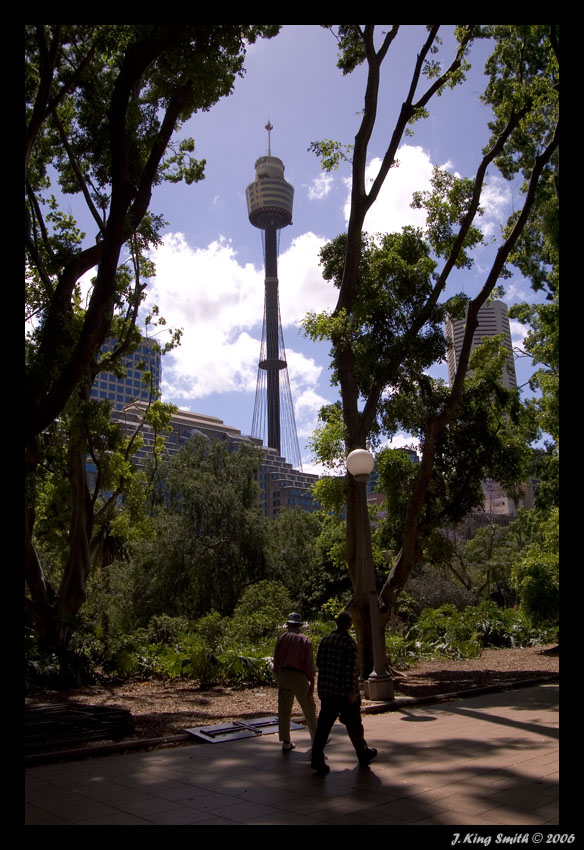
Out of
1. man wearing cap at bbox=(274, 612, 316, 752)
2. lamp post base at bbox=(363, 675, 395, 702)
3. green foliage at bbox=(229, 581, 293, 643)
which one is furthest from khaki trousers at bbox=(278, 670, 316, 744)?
green foliage at bbox=(229, 581, 293, 643)

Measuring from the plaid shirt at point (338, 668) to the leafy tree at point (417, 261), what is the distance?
6192mm

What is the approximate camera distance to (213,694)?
39.2ft

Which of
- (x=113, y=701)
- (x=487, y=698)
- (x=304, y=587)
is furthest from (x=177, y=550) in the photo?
(x=487, y=698)

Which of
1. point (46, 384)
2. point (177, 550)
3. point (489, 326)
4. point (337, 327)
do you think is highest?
point (489, 326)

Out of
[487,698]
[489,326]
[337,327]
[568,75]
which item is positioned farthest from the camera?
[489,326]

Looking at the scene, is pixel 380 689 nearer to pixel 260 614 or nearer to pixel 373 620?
pixel 373 620

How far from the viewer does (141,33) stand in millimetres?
8117

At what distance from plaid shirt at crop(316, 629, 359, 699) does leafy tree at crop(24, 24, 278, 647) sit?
404cm

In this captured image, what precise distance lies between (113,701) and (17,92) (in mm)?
10045

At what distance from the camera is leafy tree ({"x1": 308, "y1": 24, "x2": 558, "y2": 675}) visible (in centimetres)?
1323

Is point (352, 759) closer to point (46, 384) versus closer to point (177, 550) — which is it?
point (46, 384)

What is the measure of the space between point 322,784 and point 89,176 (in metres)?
A: 12.3

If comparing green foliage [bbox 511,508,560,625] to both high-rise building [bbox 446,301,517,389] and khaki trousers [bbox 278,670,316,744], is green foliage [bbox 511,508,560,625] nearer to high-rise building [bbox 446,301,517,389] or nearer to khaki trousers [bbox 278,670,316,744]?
high-rise building [bbox 446,301,517,389]

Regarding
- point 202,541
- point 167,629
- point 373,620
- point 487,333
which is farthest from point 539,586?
point 202,541
